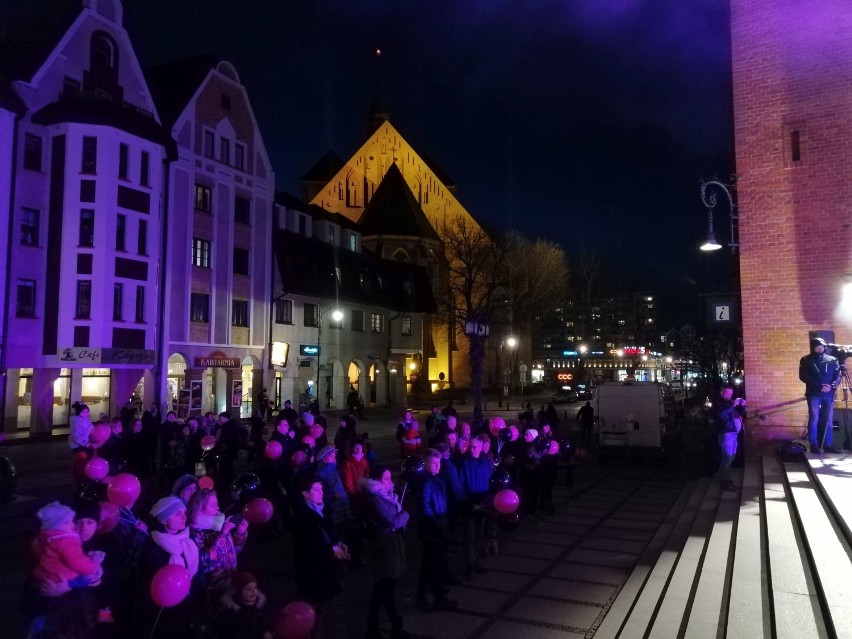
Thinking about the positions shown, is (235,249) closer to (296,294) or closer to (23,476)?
(296,294)

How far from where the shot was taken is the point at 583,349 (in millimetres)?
59281

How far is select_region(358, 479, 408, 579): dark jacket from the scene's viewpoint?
19.9ft

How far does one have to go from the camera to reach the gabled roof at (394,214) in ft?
189

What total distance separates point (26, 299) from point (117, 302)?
11.1 ft

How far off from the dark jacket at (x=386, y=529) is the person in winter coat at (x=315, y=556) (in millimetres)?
475

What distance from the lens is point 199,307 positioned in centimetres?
3244

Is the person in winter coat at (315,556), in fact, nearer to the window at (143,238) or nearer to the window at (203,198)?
the window at (143,238)

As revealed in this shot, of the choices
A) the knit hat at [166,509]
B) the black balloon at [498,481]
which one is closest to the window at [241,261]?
the black balloon at [498,481]

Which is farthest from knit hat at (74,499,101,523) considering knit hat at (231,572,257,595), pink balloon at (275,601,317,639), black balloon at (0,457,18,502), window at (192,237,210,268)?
window at (192,237,210,268)

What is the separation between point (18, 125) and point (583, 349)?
4602 cm

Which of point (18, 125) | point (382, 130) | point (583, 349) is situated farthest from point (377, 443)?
point (382, 130)

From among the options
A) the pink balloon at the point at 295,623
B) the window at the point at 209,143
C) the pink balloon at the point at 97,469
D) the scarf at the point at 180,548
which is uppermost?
the window at the point at 209,143

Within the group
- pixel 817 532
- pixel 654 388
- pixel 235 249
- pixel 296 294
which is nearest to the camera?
pixel 817 532

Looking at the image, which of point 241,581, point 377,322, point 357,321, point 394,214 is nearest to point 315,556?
point 241,581
